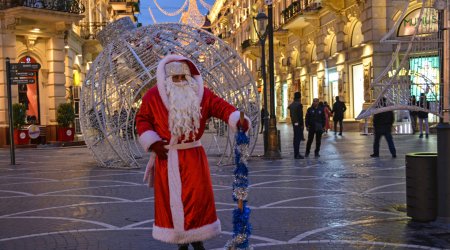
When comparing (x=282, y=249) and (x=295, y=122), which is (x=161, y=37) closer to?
(x=295, y=122)

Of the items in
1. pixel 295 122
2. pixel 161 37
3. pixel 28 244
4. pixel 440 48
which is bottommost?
pixel 28 244

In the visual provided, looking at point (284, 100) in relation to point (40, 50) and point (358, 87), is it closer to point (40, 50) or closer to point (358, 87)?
point (358, 87)

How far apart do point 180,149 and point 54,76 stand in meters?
22.4

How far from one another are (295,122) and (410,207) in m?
9.15

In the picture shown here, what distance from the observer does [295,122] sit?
1577cm

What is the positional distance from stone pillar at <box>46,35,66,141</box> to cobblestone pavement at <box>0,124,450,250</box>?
1285 centimetres

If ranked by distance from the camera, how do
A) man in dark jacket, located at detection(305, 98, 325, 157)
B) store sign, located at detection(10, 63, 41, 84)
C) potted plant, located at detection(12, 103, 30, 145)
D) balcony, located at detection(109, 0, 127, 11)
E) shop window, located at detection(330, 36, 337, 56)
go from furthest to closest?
balcony, located at detection(109, 0, 127, 11), shop window, located at detection(330, 36, 337, 56), potted plant, located at detection(12, 103, 30, 145), store sign, located at detection(10, 63, 41, 84), man in dark jacket, located at detection(305, 98, 325, 157)

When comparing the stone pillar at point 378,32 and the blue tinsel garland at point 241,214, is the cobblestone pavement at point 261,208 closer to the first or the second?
the blue tinsel garland at point 241,214

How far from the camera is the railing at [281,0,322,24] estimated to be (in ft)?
106

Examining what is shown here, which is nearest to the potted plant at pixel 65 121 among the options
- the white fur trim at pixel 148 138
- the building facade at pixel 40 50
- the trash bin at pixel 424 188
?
the building facade at pixel 40 50

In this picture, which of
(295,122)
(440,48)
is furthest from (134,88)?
(440,48)

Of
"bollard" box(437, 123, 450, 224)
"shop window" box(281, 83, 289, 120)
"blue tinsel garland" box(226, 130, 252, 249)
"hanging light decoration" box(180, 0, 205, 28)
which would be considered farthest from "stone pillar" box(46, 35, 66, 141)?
"blue tinsel garland" box(226, 130, 252, 249)

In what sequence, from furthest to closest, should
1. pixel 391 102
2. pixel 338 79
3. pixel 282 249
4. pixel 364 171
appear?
pixel 338 79, pixel 364 171, pixel 391 102, pixel 282 249

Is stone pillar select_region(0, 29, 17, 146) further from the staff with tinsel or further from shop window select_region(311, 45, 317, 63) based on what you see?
the staff with tinsel
